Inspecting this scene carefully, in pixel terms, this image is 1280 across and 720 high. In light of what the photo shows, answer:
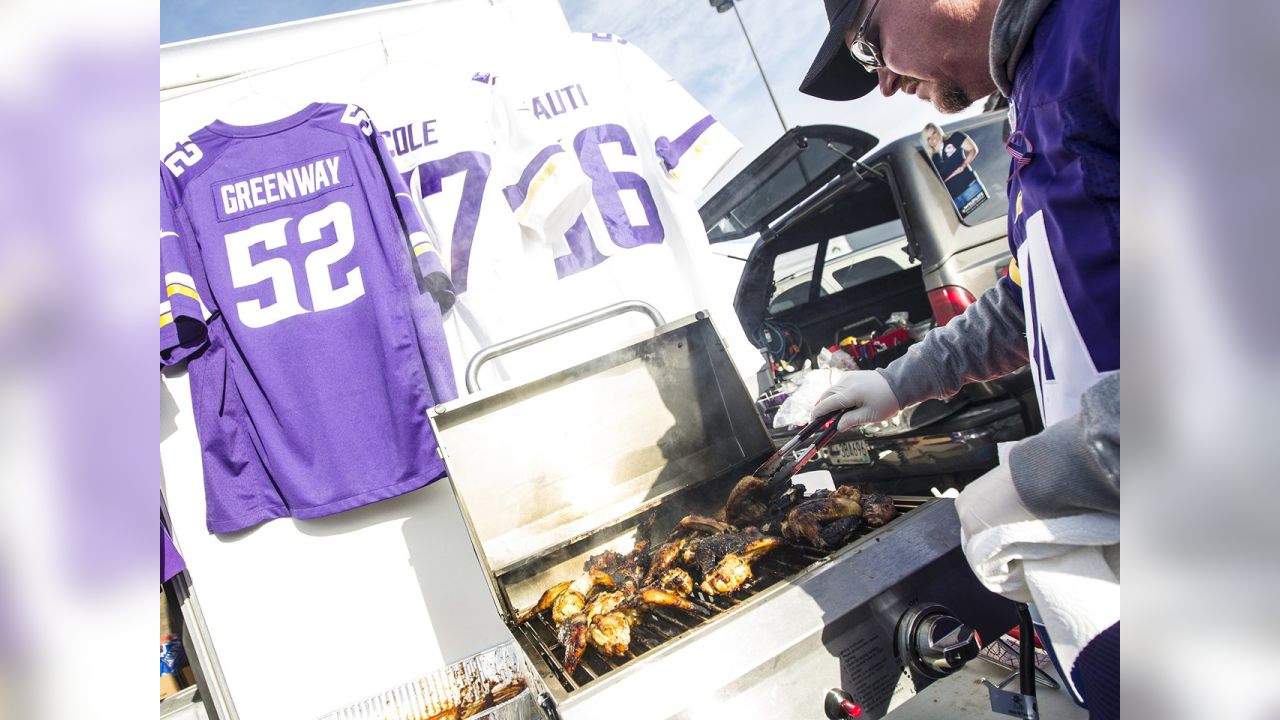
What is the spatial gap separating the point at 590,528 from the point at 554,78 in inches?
94.1

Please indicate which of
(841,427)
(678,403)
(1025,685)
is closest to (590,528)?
(678,403)

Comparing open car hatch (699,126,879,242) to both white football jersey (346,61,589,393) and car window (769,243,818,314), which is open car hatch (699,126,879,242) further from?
white football jersey (346,61,589,393)

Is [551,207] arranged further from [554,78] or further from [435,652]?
[435,652]

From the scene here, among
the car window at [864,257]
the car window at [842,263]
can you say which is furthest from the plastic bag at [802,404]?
the car window at [864,257]

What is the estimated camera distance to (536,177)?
126 inches

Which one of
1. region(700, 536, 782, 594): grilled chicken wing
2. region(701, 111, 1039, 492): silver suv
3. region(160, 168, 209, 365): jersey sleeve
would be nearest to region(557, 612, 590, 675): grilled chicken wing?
region(700, 536, 782, 594): grilled chicken wing

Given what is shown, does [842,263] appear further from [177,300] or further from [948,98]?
[177,300]

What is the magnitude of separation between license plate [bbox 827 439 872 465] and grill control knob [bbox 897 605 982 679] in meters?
2.66

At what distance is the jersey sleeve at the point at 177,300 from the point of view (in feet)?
8.88

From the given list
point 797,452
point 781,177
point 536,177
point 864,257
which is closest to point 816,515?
point 797,452

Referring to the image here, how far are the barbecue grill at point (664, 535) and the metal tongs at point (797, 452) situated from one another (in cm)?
21

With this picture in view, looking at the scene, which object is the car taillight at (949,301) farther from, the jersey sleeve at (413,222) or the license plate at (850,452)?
the jersey sleeve at (413,222)
